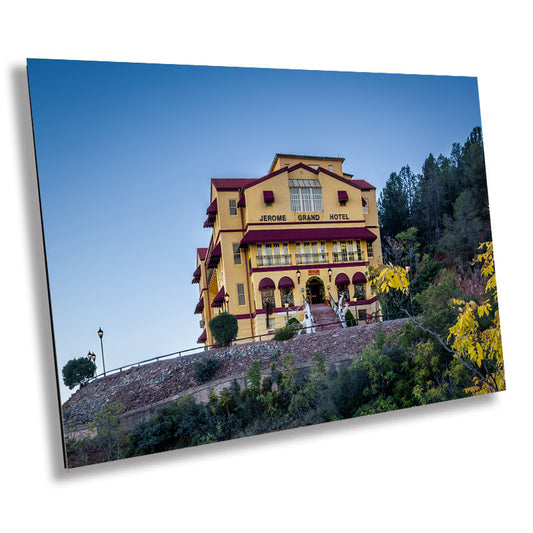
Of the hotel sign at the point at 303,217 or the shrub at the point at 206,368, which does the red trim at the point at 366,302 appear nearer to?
the hotel sign at the point at 303,217

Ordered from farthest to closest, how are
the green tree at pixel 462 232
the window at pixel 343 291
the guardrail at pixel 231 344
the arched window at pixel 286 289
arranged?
the green tree at pixel 462 232 → the window at pixel 343 291 → the arched window at pixel 286 289 → the guardrail at pixel 231 344

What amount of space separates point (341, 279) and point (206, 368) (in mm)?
1446

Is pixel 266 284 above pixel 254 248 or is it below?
below

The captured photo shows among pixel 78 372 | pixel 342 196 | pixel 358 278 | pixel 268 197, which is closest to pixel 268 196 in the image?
pixel 268 197

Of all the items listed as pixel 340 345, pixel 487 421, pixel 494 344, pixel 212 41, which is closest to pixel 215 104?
pixel 212 41

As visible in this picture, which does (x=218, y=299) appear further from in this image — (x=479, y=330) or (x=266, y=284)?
(x=479, y=330)

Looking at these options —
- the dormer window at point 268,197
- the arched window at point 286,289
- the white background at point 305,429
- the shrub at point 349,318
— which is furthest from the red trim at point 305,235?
the white background at point 305,429

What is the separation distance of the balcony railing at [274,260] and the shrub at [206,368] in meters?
0.94

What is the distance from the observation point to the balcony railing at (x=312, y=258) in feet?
16.5

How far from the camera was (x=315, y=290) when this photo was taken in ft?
16.4

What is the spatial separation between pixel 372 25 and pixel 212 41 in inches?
59.0

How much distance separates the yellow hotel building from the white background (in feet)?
3.26

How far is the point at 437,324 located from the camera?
5.27m

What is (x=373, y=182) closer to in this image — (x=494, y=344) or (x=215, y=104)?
(x=215, y=104)
